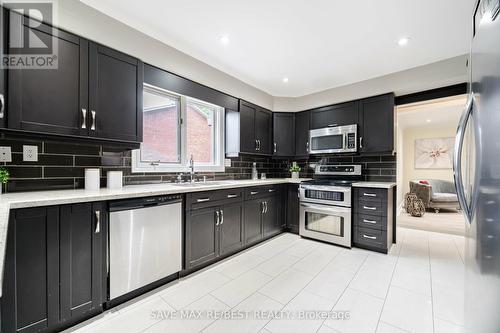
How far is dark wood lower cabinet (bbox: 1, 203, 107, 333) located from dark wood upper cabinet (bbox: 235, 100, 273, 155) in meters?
2.21

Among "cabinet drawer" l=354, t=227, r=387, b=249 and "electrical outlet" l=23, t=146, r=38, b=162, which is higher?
"electrical outlet" l=23, t=146, r=38, b=162

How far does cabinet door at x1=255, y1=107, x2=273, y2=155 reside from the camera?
3.76 meters

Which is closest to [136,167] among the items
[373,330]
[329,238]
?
[373,330]

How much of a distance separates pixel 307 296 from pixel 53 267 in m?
1.94

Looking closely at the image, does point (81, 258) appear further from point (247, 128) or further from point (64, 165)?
point (247, 128)

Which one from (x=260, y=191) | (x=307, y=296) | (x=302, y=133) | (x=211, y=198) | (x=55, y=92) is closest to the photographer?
(x=55, y=92)

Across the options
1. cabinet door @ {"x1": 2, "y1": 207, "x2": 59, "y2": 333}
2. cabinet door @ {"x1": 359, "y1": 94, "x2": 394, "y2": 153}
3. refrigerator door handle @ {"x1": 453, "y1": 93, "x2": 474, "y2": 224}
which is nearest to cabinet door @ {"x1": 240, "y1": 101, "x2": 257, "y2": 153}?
cabinet door @ {"x1": 359, "y1": 94, "x2": 394, "y2": 153}

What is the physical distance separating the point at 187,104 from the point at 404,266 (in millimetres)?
3437

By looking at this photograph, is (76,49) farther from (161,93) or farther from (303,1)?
(303,1)

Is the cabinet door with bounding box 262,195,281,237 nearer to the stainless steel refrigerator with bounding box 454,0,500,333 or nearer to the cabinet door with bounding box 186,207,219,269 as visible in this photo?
the cabinet door with bounding box 186,207,219,269

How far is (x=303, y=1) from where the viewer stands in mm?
1819

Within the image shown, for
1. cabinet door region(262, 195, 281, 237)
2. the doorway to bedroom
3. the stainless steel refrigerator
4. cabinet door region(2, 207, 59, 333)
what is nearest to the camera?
the stainless steel refrigerator

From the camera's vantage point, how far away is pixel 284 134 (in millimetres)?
4105

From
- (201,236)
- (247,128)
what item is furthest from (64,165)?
(247,128)
